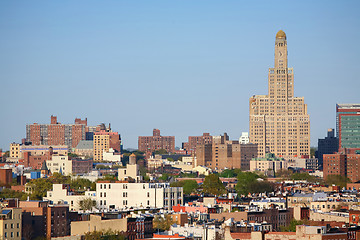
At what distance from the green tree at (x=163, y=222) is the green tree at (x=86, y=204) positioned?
22.2 meters

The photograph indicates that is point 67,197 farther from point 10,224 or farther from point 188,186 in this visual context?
point 188,186

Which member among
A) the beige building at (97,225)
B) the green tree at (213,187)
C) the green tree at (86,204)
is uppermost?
the green tree at (213,187)

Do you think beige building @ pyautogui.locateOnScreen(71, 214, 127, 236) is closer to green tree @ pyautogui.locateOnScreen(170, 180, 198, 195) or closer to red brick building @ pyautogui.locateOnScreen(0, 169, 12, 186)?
green tree @ pyautogui.locateOnScreen(170, 180, 198, 195)

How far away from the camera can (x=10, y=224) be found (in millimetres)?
97000

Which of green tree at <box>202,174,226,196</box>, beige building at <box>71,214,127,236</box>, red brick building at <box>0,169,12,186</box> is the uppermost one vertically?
red brick building at <box>0,169,12,186</box>

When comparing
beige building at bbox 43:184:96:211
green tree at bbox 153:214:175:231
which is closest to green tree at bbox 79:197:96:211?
beige building at bbox 43:184:96:211

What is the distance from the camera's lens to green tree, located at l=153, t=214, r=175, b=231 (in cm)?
10526

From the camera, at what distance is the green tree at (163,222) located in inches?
4144

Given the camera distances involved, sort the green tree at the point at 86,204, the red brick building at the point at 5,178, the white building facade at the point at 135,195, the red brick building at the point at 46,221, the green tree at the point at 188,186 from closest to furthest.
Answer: the red brick building at the point at 46,221
the green tree at the point at 86,204
the white building facade at the point at 135,195
the green tree at the point at 188,186
the red brick building at the point at 5,178

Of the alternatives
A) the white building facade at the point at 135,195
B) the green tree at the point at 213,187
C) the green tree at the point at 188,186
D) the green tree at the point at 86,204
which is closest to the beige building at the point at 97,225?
the green tree at the point at 86,204

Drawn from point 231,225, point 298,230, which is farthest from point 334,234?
point 231,225

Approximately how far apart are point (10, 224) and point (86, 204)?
3472cm

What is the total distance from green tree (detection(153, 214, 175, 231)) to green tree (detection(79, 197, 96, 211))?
22233 mm

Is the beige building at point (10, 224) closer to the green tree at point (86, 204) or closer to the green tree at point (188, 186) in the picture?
the green tree at point (86, 204)
